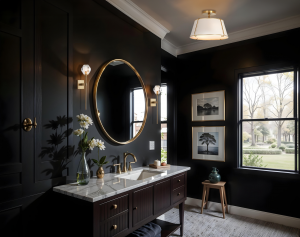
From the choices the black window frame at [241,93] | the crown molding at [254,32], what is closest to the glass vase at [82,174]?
the black window frame at [241,93]

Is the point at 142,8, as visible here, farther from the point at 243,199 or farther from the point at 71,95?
the point at 243,199

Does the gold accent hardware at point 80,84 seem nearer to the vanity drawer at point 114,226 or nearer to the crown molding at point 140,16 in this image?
the crown molding at point 140,16

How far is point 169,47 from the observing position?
160 inches

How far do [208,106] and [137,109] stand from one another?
155 centimetres

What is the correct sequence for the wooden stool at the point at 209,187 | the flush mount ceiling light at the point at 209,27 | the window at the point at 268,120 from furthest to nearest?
1. the wooden stool at the point at 209,187
2. the window at the point at 268,120
3. the flush mount ceiling light at the point at 209,27

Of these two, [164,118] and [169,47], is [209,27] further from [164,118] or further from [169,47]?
[164,118]

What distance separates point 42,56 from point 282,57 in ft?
10.3

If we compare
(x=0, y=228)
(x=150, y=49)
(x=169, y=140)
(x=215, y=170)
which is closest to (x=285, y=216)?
(x=215, y=170)

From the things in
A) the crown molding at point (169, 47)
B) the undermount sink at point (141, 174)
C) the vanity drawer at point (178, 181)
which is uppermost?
the crown molding at point (169, 47)

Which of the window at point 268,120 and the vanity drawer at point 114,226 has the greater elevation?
the window at point 268,120

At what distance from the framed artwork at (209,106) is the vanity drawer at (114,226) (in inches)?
96.8

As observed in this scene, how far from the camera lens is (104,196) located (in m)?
1.72

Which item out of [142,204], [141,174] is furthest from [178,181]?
[142,204]

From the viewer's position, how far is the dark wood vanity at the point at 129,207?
1.70 m
